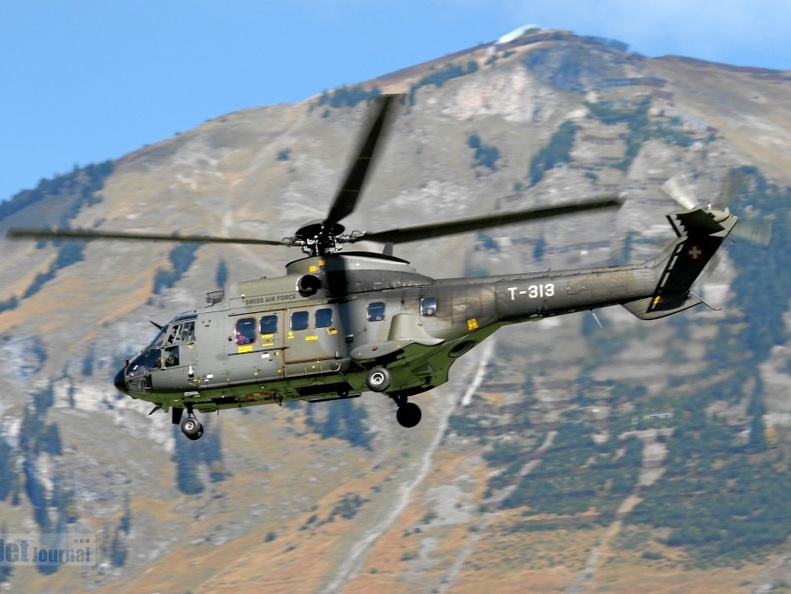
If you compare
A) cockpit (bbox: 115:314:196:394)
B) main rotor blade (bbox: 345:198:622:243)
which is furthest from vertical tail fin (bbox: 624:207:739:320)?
cockpit (bbox: 115:314:196:394)

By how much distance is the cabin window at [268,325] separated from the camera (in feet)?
119

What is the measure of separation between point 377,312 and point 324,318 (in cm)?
141

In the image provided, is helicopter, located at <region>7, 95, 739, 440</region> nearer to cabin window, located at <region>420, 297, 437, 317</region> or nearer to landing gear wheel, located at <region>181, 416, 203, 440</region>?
cabin window, located at <region>420, 297, 437, 317</region>

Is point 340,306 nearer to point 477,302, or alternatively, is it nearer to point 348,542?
point 477,302

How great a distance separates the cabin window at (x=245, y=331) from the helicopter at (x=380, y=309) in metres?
0.03

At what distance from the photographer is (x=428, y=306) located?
3541 centimetres

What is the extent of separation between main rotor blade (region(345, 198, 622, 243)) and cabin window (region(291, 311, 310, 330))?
2.65 meters

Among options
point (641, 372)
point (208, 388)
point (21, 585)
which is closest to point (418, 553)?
point (641, 372)

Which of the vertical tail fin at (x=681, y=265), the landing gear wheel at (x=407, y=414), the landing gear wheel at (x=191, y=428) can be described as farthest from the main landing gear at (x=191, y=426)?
the vertical tail fin at (x=681, y=265)

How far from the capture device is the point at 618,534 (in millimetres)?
192625

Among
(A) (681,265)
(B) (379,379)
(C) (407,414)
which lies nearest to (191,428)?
(C) (407,414)

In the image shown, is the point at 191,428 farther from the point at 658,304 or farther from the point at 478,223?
the point at 658,304

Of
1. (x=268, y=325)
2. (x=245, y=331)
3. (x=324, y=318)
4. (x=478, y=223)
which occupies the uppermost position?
(x=478, y=223)

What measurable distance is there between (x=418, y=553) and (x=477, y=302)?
155 metres
